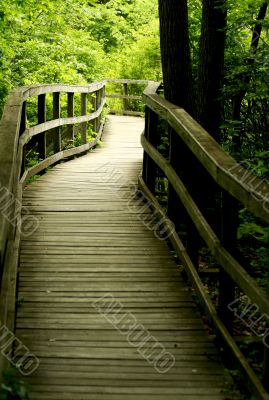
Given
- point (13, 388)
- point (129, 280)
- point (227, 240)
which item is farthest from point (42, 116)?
point (13, 388)

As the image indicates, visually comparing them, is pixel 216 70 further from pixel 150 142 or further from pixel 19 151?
pixel 19 151

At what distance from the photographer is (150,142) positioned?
6570mm

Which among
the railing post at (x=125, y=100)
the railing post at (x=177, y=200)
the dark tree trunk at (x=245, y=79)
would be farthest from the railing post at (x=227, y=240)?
the railing post at (x=125, y=100)

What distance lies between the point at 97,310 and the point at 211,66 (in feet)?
12.5

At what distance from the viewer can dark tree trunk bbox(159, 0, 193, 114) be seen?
6.54 metres

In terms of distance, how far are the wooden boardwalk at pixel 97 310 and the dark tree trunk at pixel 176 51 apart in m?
1.32

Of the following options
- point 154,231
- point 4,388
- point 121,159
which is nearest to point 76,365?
point 4,388

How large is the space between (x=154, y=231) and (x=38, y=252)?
1219 mm

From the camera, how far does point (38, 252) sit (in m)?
5.12

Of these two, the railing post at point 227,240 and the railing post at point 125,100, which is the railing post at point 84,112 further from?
the railing post at point 125,100

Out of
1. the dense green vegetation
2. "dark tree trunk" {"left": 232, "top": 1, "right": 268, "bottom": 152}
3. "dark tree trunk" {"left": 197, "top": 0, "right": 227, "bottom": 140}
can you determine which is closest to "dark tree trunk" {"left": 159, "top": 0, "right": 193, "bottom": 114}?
"dark tree trunk" {"left": 197, "top": 0, "right": 227, "bottom": 140}

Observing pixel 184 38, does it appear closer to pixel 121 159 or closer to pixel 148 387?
pixel 121 159

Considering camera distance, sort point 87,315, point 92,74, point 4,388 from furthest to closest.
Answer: point 92,74 → point 87,315 → point 4,388

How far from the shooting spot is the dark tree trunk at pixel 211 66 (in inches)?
272
